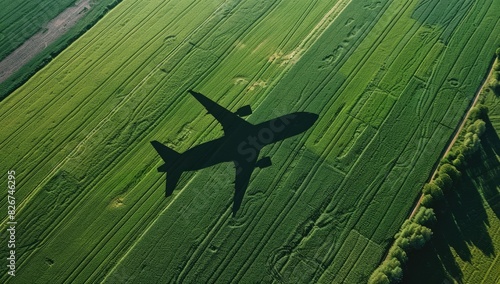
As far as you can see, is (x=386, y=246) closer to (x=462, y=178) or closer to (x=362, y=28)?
(x=462, y=178)

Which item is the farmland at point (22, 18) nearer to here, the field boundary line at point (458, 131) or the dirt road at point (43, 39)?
the dirt road at point (43, 39)

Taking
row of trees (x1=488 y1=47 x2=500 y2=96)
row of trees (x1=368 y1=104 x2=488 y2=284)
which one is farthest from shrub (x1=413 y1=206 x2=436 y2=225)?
row of trees (x1=488 y1=47 x2=500 y2=96)

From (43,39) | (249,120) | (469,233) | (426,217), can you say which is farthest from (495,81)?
(43,39)

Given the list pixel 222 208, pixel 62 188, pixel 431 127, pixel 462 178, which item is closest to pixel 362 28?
pixel 431 127

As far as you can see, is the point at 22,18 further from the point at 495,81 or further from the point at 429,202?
the point at 495,81

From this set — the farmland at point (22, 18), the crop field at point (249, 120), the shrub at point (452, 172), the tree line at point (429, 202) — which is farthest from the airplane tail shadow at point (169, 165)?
the shrub at point (452, 172)
